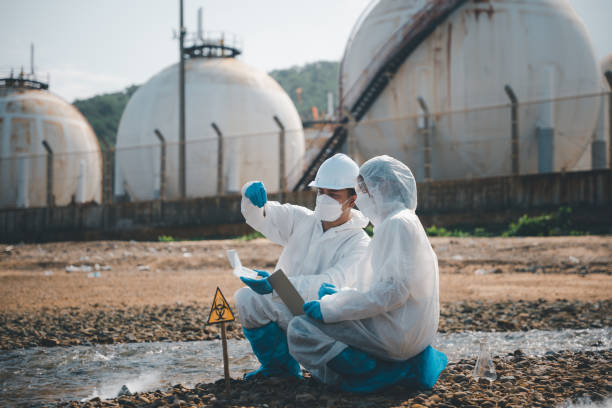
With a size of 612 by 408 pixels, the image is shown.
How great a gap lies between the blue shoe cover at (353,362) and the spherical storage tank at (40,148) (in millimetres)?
20854

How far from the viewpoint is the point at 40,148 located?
26.9m

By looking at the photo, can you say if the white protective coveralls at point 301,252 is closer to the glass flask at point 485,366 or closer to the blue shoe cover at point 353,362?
the blue shoe cover at point 353,362

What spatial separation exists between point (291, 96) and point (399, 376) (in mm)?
84663

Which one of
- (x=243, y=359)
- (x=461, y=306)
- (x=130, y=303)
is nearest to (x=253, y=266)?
(x=130, y=303)

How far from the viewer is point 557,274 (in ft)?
34.0

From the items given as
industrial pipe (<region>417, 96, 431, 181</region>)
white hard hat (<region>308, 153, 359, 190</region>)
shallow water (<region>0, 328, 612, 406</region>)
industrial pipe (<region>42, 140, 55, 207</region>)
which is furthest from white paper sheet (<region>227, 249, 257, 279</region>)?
industrial pipe (<region>42, 140, 55, 207</region>)

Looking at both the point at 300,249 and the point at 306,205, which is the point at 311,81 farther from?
the point at 300,249

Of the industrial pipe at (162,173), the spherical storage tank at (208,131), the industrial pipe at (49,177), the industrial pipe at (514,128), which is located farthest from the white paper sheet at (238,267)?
the industrial pipe at (49,177)

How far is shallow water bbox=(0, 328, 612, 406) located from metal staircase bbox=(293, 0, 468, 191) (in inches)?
544

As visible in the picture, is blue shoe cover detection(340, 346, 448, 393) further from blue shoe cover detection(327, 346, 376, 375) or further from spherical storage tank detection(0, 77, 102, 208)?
spherical storage tank detection(0, 77, 102, 208)

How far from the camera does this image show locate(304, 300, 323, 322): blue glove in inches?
134

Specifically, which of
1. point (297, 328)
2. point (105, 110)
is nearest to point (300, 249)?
point (297, 328)

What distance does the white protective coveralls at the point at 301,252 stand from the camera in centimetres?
381

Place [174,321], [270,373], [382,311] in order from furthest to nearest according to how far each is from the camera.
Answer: [174,321] < [270,373] < [382,311]
